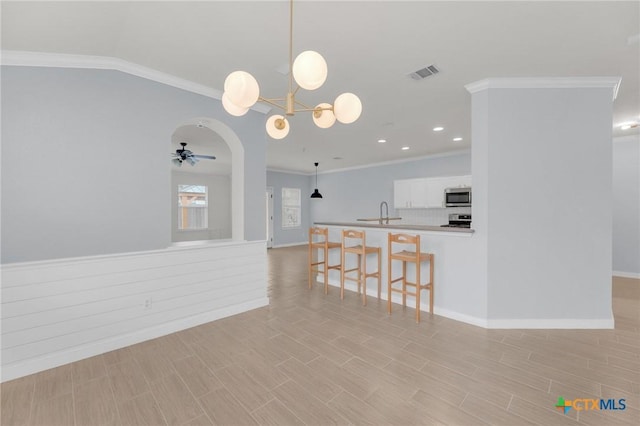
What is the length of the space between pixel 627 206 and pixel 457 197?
290cm

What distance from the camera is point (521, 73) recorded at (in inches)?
111

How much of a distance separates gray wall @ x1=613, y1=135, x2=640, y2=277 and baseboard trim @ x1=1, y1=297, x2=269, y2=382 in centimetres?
697

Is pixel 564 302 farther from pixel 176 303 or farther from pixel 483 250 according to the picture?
pixel 176 303

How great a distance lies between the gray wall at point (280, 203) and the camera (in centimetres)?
930

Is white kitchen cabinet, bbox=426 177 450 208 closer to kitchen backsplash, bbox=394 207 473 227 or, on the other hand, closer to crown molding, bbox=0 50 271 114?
kitchen backsplash, bbox=394 207 473 227

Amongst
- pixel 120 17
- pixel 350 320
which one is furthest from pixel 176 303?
pixel 120 17

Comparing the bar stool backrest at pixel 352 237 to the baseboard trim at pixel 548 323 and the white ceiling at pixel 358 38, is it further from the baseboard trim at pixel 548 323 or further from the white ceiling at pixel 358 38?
the white ceiling at pixel 358 38

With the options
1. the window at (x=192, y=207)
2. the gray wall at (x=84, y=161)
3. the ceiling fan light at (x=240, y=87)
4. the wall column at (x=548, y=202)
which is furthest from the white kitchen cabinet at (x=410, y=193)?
the ceiling fan light at (x=240, y=87)

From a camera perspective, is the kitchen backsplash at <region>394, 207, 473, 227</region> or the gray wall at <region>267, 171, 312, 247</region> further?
the gray wall at <region>267, 171, 312, 247</region>

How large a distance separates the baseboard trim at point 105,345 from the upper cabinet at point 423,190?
5.19 m

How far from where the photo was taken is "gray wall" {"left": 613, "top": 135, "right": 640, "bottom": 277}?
5004 millimetres

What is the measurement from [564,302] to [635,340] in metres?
0.60

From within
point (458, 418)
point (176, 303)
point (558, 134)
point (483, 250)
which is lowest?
point (458, 418)

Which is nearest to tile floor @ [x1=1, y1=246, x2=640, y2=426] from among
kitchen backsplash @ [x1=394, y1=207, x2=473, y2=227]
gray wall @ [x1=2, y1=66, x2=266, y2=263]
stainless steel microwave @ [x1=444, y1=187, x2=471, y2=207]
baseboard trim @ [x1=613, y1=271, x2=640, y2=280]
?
gray wall @ [x1=2, y1=66, x2=266, y2=263]
